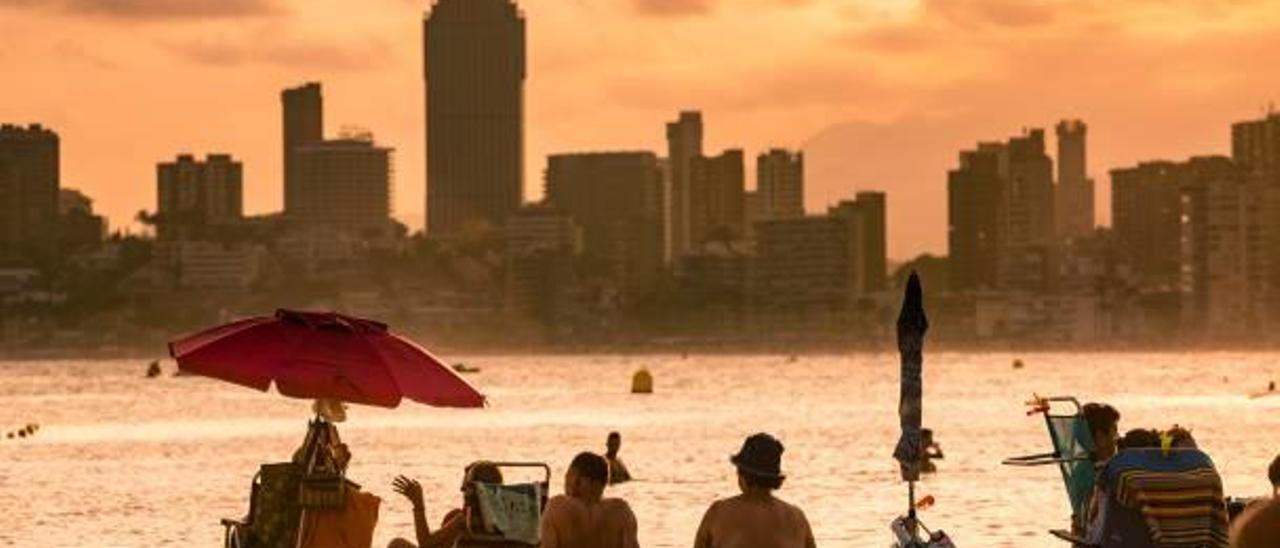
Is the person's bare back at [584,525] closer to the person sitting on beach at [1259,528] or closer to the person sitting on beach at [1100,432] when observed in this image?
the person sitting on beach at [1100,432]

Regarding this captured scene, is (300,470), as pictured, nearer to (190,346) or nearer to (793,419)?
(190,346)

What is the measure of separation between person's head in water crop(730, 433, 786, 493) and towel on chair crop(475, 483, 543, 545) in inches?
122

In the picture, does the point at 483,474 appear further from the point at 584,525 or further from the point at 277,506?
the point at 584,525

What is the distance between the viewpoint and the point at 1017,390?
170375 millimetres

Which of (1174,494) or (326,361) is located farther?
(326,361)

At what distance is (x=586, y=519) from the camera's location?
18.1m

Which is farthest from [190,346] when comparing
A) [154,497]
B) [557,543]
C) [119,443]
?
[119,443]

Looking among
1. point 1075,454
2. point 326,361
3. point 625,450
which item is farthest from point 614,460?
point 625,450

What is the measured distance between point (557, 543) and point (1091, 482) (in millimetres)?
4577

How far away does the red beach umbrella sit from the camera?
19.2 metres

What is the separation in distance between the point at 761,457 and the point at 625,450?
212 feet

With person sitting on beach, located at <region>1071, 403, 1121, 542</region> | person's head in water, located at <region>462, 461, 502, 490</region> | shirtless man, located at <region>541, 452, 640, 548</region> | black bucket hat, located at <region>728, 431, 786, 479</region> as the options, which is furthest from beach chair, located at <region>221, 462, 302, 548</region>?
person sitting on beach, located at <region>1071, 403, 1121, 542</region>

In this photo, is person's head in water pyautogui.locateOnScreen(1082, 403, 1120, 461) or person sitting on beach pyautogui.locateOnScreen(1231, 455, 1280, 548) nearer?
person sitting on beach pyautogui.locateOnScreen(1231, 455, 1280, 548)

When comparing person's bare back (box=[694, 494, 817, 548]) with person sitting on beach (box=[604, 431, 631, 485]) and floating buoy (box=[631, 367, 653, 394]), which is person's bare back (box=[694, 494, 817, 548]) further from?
floating buoy (box=[631, 367, 653, 394])
